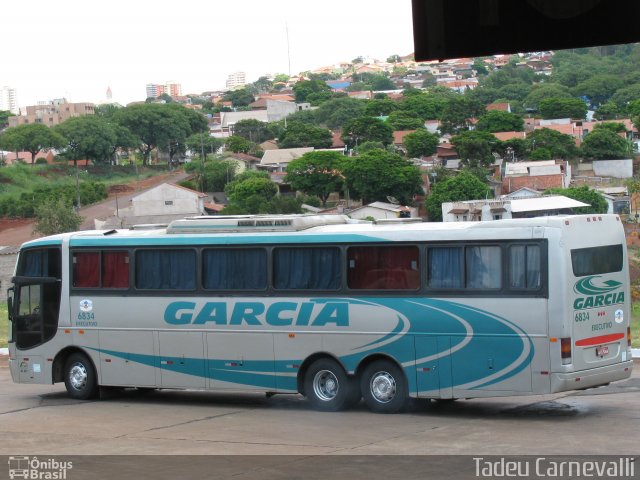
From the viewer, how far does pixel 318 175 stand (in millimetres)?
84938

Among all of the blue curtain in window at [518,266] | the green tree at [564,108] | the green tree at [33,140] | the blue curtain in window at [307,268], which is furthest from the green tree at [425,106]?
the blue curtain in window at [518,266]

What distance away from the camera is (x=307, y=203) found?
76500 mm

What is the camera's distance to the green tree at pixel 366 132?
12006 cm

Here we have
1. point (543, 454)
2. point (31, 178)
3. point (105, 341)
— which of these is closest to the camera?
point (543, 454)

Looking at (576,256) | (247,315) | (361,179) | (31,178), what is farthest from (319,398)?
(31,178)

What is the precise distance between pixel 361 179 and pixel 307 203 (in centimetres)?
526

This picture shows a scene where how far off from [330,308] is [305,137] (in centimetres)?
11705

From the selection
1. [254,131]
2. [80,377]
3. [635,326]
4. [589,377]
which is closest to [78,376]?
[80,377]

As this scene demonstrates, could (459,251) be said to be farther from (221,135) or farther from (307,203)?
(221,135)

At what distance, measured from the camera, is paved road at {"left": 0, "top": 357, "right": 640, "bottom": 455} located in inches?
455

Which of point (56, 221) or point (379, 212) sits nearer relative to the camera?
point (379, 212)

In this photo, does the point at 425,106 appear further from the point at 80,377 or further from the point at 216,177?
the point at 80,377

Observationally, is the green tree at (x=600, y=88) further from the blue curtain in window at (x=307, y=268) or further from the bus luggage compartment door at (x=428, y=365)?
the bus luggage compartment door at (x=428, y=365)

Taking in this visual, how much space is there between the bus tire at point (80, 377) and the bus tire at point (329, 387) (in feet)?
13.0
